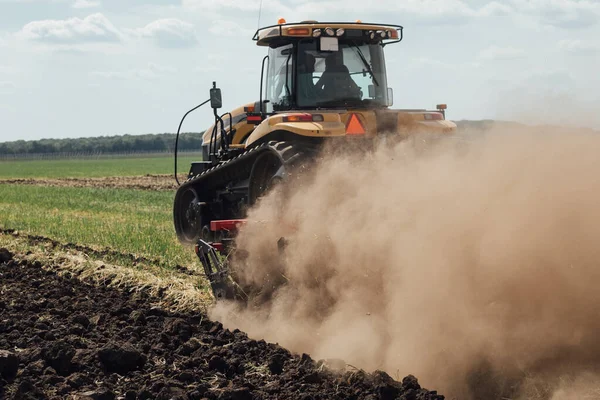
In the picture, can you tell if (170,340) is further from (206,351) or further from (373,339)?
(373,339)

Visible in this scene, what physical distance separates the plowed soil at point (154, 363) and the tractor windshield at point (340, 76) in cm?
302

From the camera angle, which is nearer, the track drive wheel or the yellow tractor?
the yellow tractor

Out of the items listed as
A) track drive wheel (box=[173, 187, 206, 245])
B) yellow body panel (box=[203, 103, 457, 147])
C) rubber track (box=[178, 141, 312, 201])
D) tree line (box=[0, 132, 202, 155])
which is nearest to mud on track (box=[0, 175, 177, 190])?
track drive wheel (box=[173, 187, 206, 245])

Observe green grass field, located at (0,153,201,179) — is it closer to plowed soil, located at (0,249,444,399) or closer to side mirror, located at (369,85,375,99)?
side mirror, located at (369,85,375,99)

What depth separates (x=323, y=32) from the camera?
9758mm

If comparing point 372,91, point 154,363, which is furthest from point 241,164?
point 154,363

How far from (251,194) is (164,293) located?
1.54m

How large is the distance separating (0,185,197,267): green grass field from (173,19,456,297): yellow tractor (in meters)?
2.01

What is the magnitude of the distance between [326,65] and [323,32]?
0.38m

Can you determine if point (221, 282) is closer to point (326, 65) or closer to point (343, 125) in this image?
point (343, 125)

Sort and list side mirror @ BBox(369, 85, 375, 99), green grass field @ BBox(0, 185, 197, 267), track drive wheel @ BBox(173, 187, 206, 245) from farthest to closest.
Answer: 1. green grass field @ BBox(0, 185, 197, 267)
2. track drive wheel @ BBox(173, 187, 206, 245)
3. side mirror @ BBox(369, 85, 375, 99)

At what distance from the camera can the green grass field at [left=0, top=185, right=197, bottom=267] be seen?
41.3ft

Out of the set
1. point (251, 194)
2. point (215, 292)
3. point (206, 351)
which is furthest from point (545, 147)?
point (251, 194)

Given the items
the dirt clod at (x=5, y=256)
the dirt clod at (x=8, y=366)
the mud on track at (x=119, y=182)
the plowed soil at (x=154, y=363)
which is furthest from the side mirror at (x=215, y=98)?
the mud on track at (x=119, y=182)
